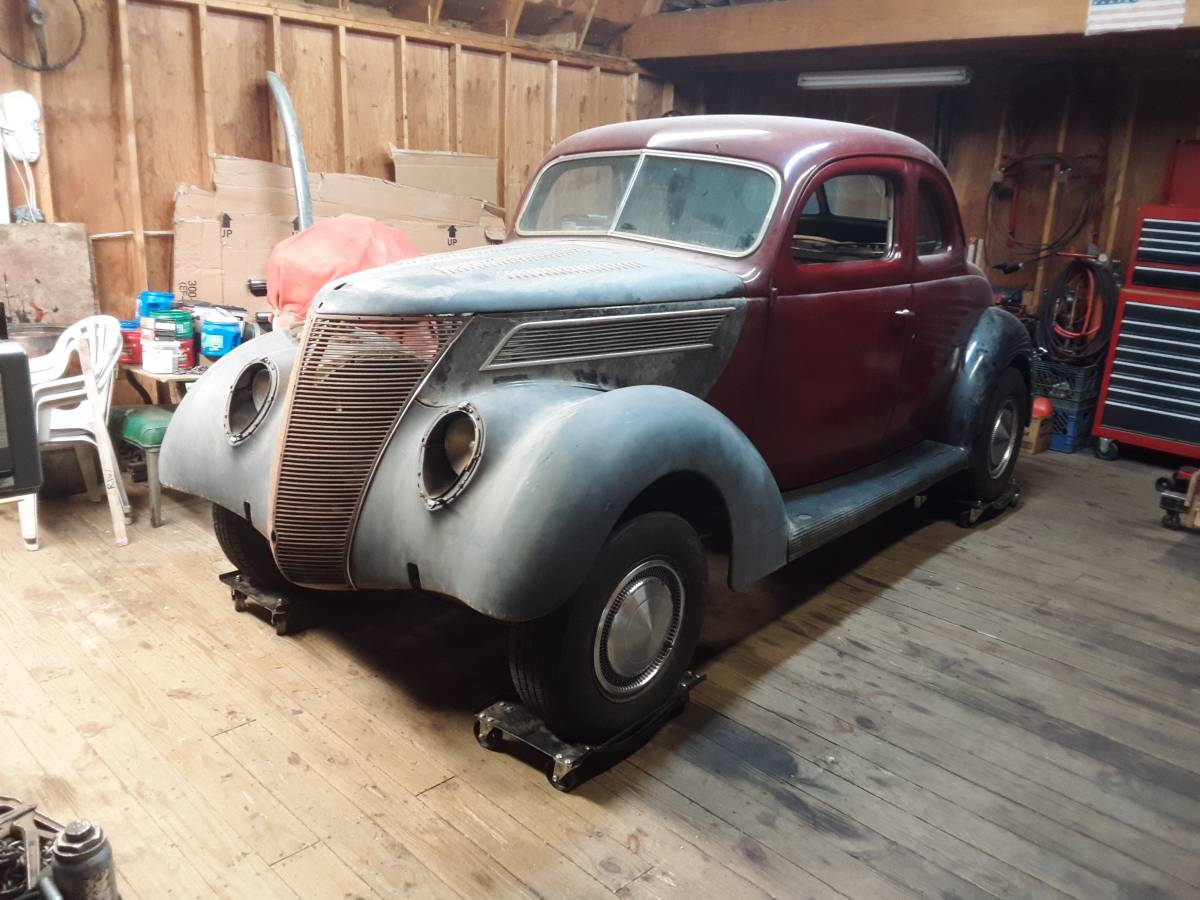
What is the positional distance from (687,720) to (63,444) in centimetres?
287

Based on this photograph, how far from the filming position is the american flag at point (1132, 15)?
4441mm

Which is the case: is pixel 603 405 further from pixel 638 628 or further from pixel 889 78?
pixel 889 78

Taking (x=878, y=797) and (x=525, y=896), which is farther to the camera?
(x=878, y=797)

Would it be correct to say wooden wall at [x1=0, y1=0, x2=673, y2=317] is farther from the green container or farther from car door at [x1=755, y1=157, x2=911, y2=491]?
car door at [x1=755, y1=157, x2=911, y2=491]

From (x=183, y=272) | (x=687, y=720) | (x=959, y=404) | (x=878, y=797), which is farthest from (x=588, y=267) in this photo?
(x=183, y=272)

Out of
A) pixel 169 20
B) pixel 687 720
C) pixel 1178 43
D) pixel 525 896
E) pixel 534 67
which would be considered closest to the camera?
pixel 525 896

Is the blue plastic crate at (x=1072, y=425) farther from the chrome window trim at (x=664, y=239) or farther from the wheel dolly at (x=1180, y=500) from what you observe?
the chrome window trim at (x=664, y=239)

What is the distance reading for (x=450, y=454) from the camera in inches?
87.2

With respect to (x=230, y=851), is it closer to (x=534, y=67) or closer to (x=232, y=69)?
(x=232, y=69)

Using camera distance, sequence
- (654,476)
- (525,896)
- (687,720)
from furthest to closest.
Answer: (687,720), (654,476), (525,896)

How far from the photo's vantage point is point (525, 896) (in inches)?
75.7

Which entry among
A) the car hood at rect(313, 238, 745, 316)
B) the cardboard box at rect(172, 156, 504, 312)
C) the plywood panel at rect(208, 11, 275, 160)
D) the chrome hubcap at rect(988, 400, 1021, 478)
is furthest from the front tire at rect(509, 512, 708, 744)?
the plywood panel at rect(208, 11, 275, 160)

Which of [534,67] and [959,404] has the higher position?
[534,67]

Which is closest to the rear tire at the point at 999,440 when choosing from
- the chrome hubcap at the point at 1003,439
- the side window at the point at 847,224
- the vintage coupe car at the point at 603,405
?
the chrome hubcap at the point at 1003,439
